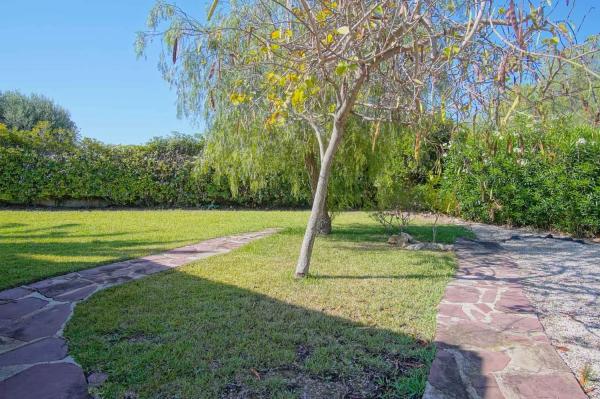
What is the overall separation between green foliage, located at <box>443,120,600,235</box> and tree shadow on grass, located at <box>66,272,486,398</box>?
5.42m

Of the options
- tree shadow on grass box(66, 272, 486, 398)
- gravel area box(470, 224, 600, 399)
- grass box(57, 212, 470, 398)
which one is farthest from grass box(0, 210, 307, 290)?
gravel area box(470, 224, 600, 399)

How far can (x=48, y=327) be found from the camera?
11.3 feet

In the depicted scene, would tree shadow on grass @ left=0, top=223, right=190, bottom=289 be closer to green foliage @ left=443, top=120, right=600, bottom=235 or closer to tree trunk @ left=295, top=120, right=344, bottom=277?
tree trunk @ left=295, top=120, right=344, bottom=277

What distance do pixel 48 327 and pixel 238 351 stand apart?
183cm

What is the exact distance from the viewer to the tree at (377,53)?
2.98 m

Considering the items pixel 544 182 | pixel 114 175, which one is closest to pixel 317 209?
pixel 544 182

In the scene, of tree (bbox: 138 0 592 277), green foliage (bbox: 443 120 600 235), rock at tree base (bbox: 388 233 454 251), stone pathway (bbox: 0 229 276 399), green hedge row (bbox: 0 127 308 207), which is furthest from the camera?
green hedge row (bbox: 0 127 308 207)

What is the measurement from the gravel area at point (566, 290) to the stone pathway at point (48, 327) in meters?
3.46

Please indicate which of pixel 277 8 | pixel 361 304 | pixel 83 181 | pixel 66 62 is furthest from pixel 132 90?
pixel 361 304

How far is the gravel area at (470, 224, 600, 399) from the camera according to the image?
310 centimetres

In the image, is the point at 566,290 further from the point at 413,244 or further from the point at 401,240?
the point at 401,240

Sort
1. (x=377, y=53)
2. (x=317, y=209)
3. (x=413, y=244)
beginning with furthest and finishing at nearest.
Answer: (x=413, y=244)
(x=317, y=209)
(x=377, y=53)

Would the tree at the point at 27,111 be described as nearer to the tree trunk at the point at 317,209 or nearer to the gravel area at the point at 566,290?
the tree trunk at the point at 317,209

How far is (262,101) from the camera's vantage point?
6.62 metres
